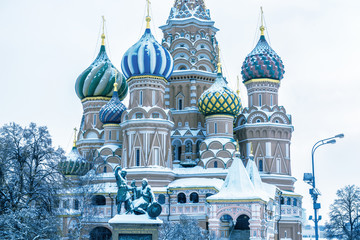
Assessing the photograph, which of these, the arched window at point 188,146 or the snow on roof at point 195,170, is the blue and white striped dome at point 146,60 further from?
the snow on roof at point 195,170

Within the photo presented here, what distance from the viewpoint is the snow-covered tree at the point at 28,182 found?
23.1m

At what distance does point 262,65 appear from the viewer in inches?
1686

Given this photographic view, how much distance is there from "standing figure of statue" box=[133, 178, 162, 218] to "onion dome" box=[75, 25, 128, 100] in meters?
25.1

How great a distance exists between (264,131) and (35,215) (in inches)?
866

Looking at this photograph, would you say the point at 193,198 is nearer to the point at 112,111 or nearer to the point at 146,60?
the point at 112,111

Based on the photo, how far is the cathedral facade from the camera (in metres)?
34.9

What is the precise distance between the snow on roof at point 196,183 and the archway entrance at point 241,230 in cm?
248

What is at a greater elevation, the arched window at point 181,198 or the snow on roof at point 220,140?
the snow on roof at point 220,140

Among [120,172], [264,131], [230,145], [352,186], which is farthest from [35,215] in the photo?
[352,186]

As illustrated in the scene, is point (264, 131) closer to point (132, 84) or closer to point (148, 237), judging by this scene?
point (132, 84)

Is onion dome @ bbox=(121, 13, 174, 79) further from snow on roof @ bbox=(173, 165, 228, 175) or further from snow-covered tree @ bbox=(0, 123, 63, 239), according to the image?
snow-covered tree @ bbox=(0, 123, 63, 239)

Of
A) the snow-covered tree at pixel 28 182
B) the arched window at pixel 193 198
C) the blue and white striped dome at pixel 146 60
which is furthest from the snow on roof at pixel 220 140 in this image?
the snow-covered tree at pixel 28 182

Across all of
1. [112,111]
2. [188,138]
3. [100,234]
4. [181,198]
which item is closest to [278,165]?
[188,138]

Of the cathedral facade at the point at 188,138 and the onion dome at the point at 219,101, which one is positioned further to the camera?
the onion dome at the point at 219,101
